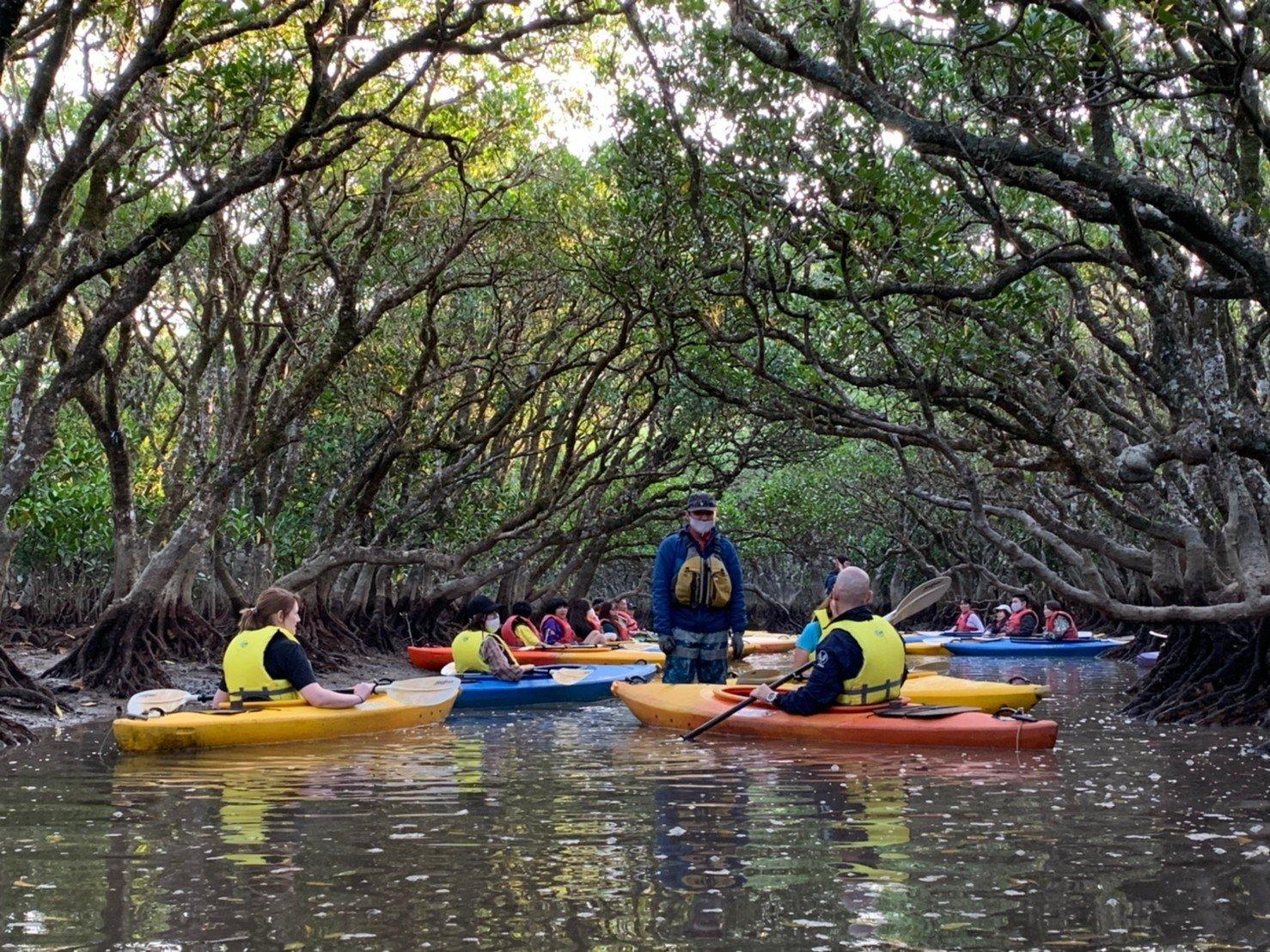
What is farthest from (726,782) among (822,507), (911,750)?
(822,507)

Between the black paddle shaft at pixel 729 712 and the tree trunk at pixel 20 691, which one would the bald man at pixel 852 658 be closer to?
the black paddle shaft at pixel 729 712

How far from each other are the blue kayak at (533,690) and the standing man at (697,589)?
2.40m

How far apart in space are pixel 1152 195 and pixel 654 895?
3830 millimetres

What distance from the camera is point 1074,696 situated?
13516 mm

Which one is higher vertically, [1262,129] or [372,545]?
[1262,129]

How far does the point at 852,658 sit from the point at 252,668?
3810 millimetres

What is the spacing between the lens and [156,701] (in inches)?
358

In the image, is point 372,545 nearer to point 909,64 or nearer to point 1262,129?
point 909,64

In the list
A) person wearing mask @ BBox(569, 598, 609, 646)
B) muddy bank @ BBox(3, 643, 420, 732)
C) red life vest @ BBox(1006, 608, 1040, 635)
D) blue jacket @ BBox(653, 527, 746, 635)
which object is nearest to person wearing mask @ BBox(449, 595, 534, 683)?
muddy bank @ BBox(3, 643, 420, 732)

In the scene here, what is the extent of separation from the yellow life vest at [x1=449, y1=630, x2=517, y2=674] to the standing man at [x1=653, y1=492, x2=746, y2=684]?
2.82 m

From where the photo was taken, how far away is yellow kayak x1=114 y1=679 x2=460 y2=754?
8461mm

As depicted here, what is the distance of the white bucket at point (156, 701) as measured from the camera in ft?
29.1

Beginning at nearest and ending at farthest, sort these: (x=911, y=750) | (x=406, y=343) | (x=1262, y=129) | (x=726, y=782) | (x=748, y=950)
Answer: (x=748, y=950) < (x=1262, y=129) < (x=726, y=782) < (x=911, y=750) < (x=406, y=343)

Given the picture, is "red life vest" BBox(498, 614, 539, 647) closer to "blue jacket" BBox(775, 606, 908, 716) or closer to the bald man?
the bald man
